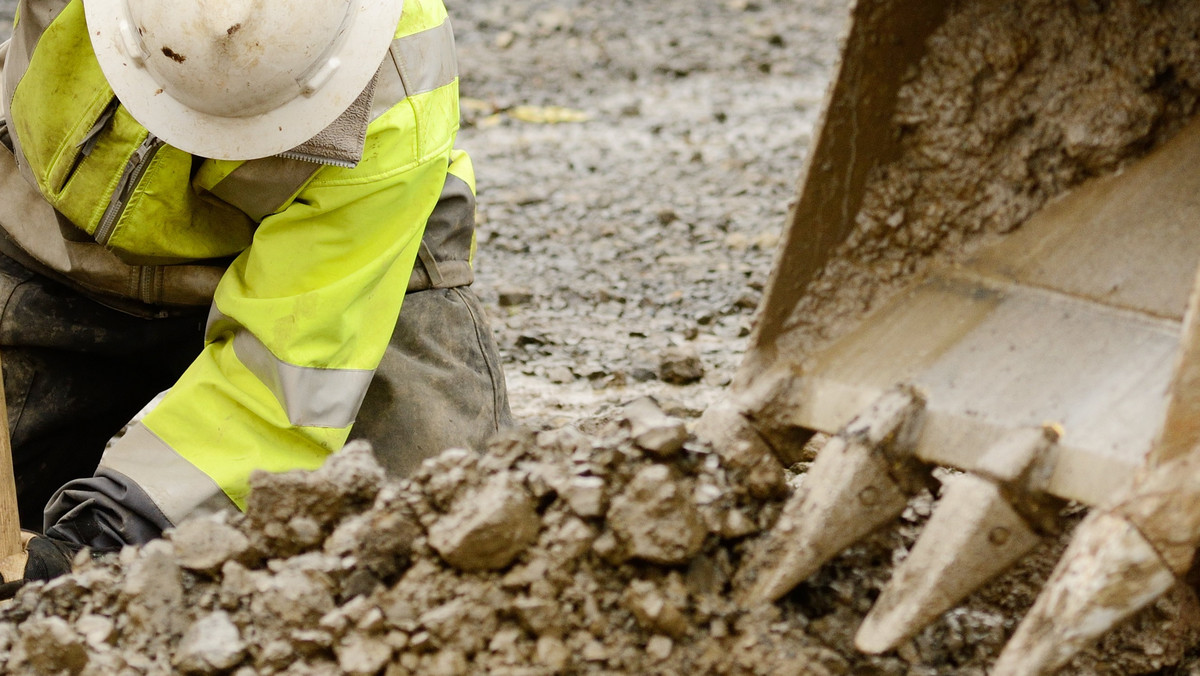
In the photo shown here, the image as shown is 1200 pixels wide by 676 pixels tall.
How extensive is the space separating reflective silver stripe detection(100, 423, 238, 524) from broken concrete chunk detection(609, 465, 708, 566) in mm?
1109

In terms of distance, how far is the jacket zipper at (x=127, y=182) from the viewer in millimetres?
2457

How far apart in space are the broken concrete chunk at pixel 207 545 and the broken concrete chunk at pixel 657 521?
0.64 m

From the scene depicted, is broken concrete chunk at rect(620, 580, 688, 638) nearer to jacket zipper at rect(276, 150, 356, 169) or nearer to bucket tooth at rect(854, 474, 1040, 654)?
bucket tooth at rect(854, 474, 1040, 654)

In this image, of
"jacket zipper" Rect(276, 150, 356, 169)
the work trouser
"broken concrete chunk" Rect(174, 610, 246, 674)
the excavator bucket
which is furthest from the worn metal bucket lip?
the work trouser

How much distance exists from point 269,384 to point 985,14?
1.56m

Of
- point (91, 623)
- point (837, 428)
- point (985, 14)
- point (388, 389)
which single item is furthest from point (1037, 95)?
point (91, 623)

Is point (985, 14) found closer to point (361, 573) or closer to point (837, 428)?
point (837, 428)

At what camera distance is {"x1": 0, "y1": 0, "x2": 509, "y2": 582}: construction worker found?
2.36 metres

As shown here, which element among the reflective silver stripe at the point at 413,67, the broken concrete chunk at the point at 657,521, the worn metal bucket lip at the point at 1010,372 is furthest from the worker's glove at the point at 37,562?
the worn metal bucket lip at the point at 1010,372

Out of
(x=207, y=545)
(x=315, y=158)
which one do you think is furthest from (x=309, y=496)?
(x=315, y=158)

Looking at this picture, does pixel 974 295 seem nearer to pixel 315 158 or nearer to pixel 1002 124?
pixel 1002 124

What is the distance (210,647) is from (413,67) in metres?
1.32

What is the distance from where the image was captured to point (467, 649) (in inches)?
67.8

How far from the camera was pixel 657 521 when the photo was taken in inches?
68.0
